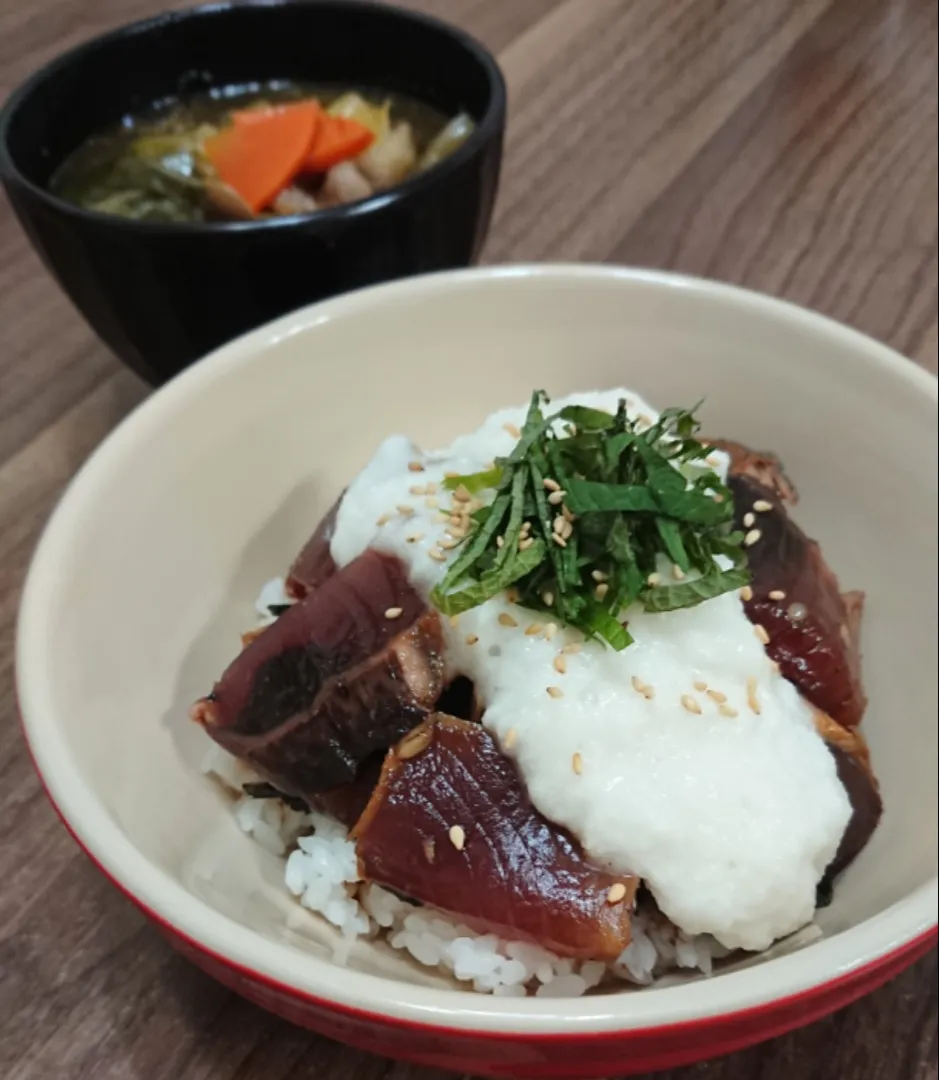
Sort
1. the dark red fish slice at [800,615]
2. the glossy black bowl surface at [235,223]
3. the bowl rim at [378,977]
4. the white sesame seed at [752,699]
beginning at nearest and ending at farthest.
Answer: the bowl rim at [378,977] → the white sesame seed at [752,699] → the dark red fish slice at [800,615] → the glossy black bowl surface at [235,223]

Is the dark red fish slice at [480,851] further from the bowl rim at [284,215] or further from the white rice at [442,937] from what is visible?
the bowl rim at [284,215]

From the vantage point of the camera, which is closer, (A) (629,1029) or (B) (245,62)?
(A) (629,1029)

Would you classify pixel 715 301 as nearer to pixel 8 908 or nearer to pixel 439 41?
pixel 439 41

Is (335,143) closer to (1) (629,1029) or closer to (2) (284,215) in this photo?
(2) (284,215)

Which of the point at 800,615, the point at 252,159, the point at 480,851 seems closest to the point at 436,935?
the point at 480,851

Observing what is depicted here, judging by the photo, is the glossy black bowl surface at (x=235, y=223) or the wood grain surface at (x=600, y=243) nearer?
the wood grain surface at (x=600, y=243)

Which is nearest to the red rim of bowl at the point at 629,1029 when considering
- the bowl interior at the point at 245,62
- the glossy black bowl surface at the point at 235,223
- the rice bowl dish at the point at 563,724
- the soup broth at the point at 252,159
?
the rice bowl dish at the point at 563,724
